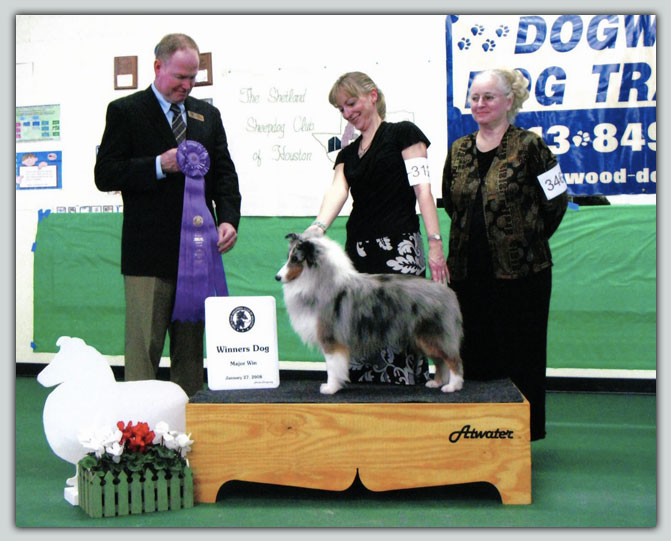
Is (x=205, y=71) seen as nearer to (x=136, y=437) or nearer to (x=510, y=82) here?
(x=510, y=82)

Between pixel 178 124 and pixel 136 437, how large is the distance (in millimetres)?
1284

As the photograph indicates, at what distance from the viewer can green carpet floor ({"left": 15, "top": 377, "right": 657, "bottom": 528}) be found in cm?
264

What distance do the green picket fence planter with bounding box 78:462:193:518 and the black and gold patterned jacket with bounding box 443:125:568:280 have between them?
1.44 metres

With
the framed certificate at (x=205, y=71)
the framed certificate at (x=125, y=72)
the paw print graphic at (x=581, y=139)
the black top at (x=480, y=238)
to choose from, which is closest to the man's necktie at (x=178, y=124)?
the black top at (x=480, y=238)

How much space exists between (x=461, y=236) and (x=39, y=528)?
1965 mm

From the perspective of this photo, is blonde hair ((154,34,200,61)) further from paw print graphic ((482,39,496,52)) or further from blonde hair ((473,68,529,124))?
paw print graphic ((482,39,496,52))

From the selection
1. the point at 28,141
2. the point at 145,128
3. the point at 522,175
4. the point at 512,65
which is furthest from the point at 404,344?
the point at 28,141

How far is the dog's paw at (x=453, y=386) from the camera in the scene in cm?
293

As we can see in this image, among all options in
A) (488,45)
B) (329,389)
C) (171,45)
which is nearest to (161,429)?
(329,389)

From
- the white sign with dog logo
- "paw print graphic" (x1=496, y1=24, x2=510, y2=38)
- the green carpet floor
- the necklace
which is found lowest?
the green carpet floor

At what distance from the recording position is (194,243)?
3.16 metres

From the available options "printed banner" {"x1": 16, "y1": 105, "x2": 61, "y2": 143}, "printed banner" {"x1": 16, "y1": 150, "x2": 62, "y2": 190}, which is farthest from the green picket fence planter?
"printed banner" {"x1": 16, "y1": 150, "x2": 62, "y2": 190}

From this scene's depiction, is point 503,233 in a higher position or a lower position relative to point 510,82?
lower

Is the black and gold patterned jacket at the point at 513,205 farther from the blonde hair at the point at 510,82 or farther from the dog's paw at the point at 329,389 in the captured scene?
the dog's paw at the point at 329,389
